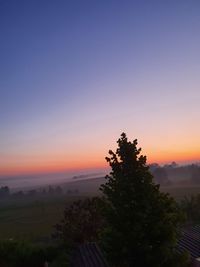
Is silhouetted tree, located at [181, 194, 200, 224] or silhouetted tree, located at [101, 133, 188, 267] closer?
silhouetted tree, located at [101, 133, 188, 267]

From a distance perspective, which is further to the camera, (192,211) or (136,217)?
(192,211)

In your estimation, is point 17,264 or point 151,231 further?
point 17,264

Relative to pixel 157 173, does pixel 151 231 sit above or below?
below

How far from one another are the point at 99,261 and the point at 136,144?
8.78 meters

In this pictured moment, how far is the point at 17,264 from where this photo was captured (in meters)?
28.6

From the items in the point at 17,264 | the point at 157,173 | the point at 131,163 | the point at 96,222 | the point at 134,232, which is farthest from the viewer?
the point at 157,173

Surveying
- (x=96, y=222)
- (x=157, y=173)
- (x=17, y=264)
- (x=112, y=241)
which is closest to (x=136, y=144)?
(x=112, y=241)

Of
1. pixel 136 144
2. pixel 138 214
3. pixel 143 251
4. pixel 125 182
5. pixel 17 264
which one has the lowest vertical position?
pixel 17 264

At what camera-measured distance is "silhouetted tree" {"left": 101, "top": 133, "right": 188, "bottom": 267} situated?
1523 cm

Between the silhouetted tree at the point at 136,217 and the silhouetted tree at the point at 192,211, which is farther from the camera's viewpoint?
the silhouetted tree at the point at 192,211

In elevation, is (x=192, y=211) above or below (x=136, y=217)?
below

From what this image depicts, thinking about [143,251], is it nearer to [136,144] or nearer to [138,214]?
[138,214]

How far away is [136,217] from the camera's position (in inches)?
606

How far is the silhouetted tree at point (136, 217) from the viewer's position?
1523cm
